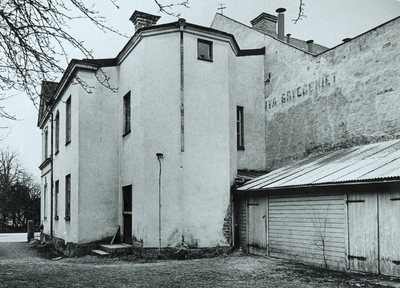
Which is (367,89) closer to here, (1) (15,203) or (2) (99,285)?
(2) (99,285)

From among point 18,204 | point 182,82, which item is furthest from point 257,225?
point 18,204

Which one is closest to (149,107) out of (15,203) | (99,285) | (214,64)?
(214,64)

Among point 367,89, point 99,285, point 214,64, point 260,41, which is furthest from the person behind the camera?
point 260,41

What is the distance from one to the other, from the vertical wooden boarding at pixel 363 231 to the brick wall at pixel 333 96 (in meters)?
3.46

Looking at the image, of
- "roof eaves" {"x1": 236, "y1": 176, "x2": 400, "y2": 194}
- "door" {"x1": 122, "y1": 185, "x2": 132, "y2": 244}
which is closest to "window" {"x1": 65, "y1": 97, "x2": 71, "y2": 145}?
"door" {"x1": 122, "y1": 185, "x2": 132, "y2": 244}

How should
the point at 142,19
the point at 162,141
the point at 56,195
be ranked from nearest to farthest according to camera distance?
the point at 162,141 < the point at 142,19 < the point at 56,195

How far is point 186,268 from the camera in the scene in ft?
36.1

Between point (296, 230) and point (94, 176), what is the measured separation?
7.46 meters

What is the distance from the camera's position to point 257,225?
13.5 metres

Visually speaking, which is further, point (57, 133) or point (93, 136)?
point (57, 133)

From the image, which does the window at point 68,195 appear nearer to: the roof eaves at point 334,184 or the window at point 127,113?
the window at point 127,113

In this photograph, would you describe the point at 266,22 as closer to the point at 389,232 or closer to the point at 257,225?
the point at 257,225

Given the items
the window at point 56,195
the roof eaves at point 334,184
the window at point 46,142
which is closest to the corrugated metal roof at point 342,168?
the roof eaves at point 334,184

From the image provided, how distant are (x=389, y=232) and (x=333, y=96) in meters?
6.27
